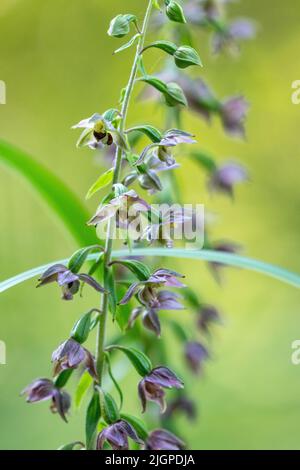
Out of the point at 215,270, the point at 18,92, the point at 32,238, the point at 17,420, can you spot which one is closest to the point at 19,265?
the point at 32,238

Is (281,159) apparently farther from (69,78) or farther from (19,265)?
(19,265)

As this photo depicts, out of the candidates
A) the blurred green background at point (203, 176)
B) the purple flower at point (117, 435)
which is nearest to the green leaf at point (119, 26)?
the purple flower at point (117, 435)

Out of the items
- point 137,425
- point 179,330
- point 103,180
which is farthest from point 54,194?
point 179,330

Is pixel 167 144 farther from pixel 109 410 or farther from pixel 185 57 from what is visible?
pixel 109 410

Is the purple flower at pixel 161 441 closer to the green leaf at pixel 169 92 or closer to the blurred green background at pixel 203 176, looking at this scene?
the green leaf at pixel 169 92

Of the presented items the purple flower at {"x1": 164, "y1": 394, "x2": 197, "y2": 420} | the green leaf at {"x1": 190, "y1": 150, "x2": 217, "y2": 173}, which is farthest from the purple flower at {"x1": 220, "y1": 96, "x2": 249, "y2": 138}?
the purple flower at {"x1": 164, "y1": 394, "x2": 197, "y2": 420}
